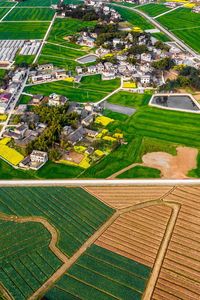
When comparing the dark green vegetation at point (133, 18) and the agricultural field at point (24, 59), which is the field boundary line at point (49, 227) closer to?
the agricultural field at point (24, 59)

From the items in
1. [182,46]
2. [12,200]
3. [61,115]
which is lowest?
[12,200]

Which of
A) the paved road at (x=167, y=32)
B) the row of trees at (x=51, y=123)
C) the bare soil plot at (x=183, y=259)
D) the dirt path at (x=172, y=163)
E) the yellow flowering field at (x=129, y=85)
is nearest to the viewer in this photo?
the bare soil plot at (x=183, y=259)

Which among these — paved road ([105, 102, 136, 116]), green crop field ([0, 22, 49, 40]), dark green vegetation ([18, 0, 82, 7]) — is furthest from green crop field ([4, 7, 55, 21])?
paved road ([105, 102, 136, 116])

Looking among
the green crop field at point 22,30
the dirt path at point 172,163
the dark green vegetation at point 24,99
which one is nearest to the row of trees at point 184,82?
the dirt path at point 172,163

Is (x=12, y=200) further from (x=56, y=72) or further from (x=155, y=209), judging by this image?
(x=56, y=72)

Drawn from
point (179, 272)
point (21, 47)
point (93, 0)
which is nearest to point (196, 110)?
point (179, 272)

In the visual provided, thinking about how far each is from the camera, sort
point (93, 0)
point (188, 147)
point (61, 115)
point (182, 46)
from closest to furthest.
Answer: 1. point (188, 147)
2. point (61, 115)
3. point (182, 46)
4. point (93, 0)

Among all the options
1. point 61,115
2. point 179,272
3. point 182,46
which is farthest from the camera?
point 182,46
